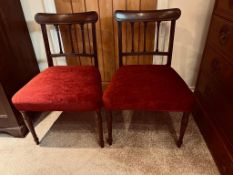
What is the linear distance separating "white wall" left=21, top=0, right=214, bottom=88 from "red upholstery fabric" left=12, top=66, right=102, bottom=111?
59 cm

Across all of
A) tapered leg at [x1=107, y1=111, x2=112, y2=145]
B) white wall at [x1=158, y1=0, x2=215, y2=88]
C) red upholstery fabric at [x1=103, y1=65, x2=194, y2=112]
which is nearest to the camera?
red upholstery fabric at [x1=103, y1=65, x2=194, y2=112]

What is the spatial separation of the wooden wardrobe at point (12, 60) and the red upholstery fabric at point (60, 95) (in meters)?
0.22

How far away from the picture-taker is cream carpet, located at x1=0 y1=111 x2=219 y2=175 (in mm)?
1268

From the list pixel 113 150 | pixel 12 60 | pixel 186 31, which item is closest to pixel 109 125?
pixel 113 150

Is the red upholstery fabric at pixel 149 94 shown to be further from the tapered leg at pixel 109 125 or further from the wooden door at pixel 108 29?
the wooden door at pixel 108 29

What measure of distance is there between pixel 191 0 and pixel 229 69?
0.65 meters

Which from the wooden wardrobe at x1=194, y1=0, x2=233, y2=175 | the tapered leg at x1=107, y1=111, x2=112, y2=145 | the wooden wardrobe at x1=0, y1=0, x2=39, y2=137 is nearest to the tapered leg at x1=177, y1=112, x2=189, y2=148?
the wooden wardrobe at x1=194, y1=0, x2=233, y2=175

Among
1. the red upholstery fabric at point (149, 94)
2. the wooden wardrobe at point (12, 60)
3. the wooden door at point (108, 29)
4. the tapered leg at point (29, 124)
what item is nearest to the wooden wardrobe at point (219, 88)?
the red upholstery fabric at point (149, 94)

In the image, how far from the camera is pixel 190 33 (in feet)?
5.21

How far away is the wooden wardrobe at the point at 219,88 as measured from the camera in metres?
1.12

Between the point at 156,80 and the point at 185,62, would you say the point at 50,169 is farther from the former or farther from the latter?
the point at 185,62

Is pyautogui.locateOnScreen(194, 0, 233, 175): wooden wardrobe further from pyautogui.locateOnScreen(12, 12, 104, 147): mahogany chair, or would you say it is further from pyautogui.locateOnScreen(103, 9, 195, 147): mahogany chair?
pyautogui.locateOnScreen(12, 12, 104, 147): mahogany chair

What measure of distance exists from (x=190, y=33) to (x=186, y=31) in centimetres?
4

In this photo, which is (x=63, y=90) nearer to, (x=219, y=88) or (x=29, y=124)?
(x=29, y=124)
